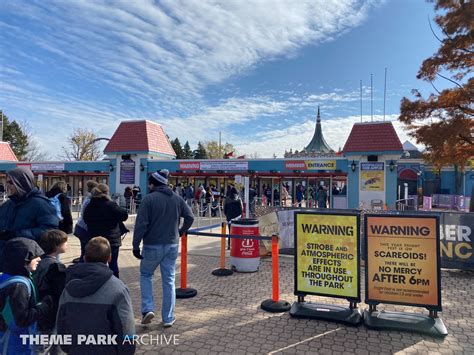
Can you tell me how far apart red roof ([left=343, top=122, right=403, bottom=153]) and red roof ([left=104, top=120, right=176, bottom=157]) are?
514 inches

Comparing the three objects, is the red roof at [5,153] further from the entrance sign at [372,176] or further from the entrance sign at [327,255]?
the entrance sign at [327,255]

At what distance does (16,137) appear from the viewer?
55.4 metres

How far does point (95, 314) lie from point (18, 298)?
70 centimetres

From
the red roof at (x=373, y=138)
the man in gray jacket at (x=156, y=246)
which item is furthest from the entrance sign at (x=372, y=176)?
the man in gray jacket at (x=156, y=246)

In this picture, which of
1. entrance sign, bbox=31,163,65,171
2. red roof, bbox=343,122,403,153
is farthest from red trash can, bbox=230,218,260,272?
entrance sign, bbox=31,163,65,171

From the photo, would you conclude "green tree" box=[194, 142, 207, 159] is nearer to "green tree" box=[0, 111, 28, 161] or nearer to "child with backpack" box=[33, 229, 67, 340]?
"green tree" box=[0, 111, 28, 161]

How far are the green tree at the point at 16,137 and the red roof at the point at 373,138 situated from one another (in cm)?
5525

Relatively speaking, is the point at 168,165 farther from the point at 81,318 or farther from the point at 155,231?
the point at 81,318

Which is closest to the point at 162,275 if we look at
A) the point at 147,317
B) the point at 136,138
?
the point at 147,317

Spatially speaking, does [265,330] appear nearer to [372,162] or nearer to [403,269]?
[403,269]

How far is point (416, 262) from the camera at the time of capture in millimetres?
4512

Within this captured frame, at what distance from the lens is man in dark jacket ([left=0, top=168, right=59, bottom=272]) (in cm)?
347

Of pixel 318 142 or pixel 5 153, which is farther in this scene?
pixel 318 142

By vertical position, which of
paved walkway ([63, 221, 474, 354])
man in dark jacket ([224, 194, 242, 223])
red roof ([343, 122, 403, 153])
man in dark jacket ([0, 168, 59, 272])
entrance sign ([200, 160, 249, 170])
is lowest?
paved walkway ([63, 221, 474, 354])
